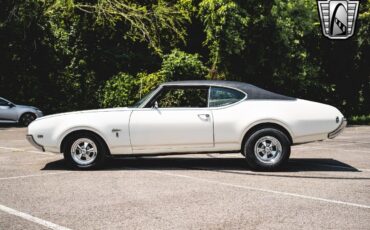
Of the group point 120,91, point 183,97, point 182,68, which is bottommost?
point 183,97

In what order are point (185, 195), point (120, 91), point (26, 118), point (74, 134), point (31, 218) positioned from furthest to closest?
point (120, 91)
point (26, 118)
point (74, 134)
point (185, 195)
point (31, 218)

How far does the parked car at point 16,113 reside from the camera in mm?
20188

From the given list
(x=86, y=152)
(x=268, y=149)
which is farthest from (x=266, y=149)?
(x=86, y=152)

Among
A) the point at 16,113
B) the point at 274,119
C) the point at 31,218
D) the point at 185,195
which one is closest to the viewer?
the point at 31,218

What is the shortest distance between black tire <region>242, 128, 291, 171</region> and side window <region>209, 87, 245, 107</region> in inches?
26.6

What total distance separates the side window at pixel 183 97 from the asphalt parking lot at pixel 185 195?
1107 mm

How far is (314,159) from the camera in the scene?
9453 millimetres

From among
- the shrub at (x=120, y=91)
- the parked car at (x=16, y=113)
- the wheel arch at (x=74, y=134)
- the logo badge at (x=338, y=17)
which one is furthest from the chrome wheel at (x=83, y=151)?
the logo badge at (x=338, y=17)

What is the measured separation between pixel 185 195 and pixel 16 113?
15925 millimetres

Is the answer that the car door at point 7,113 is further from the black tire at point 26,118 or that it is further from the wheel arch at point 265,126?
the wheel arch at point 265,126

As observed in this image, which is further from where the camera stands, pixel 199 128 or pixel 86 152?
pixel 86 152

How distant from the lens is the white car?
786 cm

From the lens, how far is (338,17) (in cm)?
2188

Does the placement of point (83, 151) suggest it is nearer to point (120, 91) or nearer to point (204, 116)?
point (204, 116)
